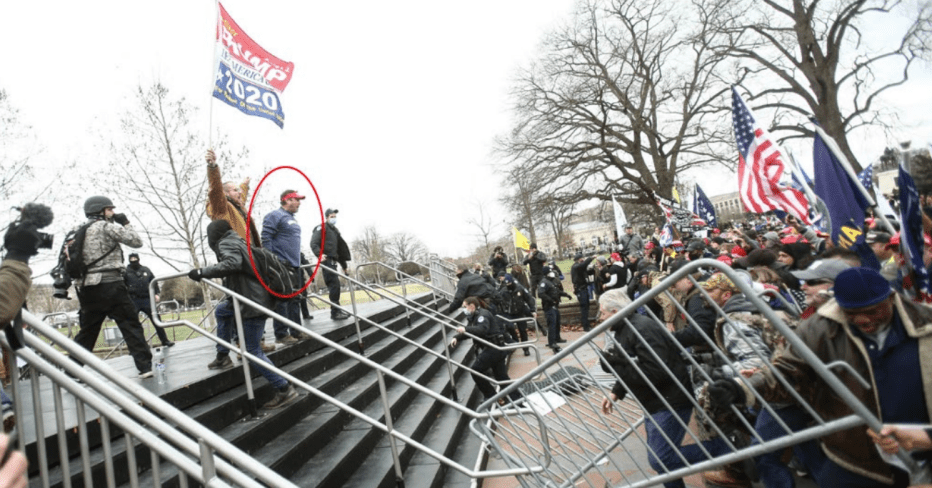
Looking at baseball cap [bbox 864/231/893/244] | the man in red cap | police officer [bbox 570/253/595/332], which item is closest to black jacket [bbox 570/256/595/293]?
police officer [bbox 570/253/595/332]

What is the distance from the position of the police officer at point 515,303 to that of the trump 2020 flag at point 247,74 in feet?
21.7

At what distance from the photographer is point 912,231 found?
2.71 meters

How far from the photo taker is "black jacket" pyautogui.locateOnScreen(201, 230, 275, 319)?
14.8ft

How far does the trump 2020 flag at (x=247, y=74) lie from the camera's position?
5.31 m

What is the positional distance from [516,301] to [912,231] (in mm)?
9085

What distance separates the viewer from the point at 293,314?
689cm

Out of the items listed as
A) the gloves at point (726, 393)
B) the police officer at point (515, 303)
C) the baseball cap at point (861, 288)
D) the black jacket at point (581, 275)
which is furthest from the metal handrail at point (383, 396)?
the black jacket at point (581, 275)

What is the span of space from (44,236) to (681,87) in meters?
27.8

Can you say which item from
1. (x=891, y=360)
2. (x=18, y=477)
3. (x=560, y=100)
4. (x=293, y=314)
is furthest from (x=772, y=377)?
(x=560, y=100)

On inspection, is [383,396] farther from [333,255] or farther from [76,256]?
[333,255]

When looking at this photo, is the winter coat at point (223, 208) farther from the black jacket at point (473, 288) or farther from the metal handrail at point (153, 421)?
the black jacket at point (473, 288)

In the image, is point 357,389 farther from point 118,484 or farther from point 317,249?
point 317,249

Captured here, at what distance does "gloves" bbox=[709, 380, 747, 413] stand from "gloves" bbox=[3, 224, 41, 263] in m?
3.14

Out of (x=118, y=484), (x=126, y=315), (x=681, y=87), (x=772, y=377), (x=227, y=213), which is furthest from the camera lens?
(x=681, y=87)
